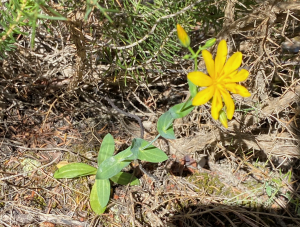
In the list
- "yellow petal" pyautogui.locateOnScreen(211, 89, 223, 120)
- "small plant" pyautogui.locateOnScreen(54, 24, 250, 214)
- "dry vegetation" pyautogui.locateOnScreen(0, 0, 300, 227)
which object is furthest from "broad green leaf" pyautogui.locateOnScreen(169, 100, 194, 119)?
"dry vegetation" pyautogui.locateOnScreen(0, 0, 300, 227)

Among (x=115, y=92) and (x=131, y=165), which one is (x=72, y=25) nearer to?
(x=115, y=92)

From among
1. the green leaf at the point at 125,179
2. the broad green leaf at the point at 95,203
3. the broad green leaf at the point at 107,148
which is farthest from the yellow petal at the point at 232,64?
the broad green leaf at the point at 95,203

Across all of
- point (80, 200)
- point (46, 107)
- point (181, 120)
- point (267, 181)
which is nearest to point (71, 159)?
point (80, 200)

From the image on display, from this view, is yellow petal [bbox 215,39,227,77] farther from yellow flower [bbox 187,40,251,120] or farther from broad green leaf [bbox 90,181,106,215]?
broad green leaf [bbox 90,181,106,215]

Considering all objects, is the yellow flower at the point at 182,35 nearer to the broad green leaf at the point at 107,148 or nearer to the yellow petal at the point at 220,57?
the yellow petal at the point at 220,57

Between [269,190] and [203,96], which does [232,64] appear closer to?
[203,96]

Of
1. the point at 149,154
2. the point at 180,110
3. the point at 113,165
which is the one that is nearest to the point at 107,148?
the point at 113,165
